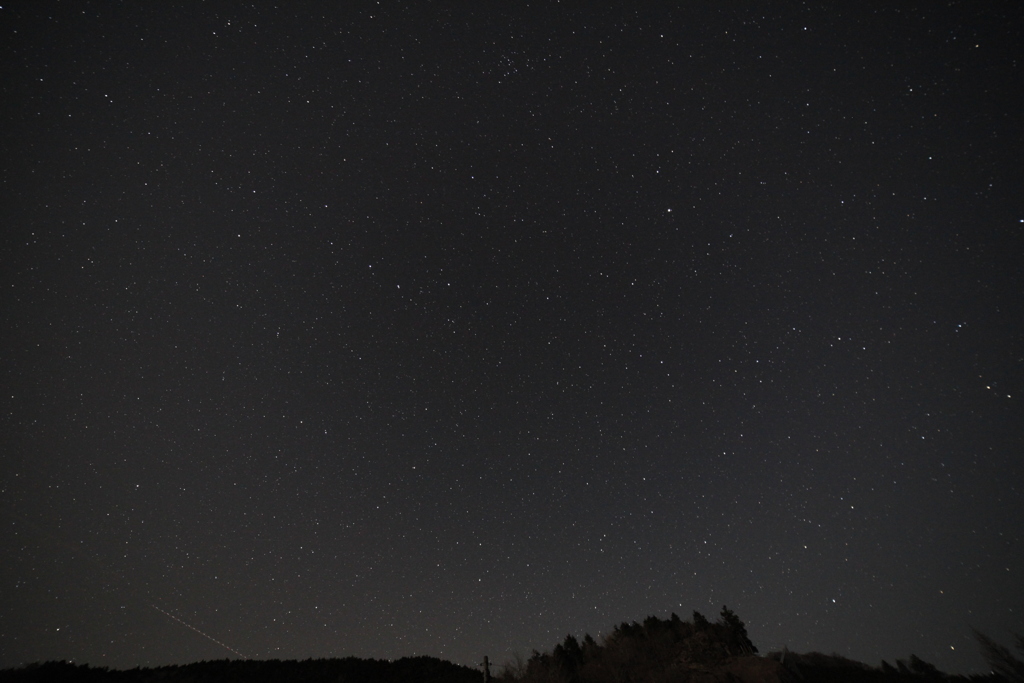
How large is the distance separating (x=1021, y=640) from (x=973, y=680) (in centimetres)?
2303

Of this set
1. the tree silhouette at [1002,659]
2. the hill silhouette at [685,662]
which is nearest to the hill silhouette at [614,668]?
the hill silhouette at [685,662]

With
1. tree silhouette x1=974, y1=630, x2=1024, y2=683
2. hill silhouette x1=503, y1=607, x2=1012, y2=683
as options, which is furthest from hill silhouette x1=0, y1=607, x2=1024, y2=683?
tree silhouette x1=974, y1=630, x2=1024, y2=683

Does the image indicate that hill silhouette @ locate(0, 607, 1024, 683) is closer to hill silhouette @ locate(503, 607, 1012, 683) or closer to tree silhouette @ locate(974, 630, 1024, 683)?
hill silhouette @ locate(503, 607, 1012, 683)

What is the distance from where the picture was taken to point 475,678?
2798 centimetres

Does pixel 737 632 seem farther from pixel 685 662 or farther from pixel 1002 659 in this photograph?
pixel 1002 659

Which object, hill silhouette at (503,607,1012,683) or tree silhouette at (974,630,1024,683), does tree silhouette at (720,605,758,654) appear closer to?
hill silhouette at (503,607,1012,683)

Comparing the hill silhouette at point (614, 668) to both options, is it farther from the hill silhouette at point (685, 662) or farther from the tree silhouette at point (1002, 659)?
the tree silhouette at point (1002, 659)

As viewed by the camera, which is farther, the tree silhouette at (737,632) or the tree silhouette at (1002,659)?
the tree silhouette at (1002,659)

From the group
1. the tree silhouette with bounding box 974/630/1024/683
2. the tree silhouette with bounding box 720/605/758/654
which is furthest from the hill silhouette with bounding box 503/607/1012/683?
the tree silhouette with bounding box 974/630/1024/683

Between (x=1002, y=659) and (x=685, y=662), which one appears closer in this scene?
(x=685, y=662)

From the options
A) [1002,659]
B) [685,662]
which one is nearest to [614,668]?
[685,662]

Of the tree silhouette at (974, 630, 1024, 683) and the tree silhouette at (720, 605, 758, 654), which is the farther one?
the tree silhouette at (974, 630, 1024, 683)

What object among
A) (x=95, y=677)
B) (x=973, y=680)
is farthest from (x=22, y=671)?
(x=973, y=680)

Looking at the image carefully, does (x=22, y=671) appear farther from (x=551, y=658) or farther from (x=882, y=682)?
(x=882, y=682)
